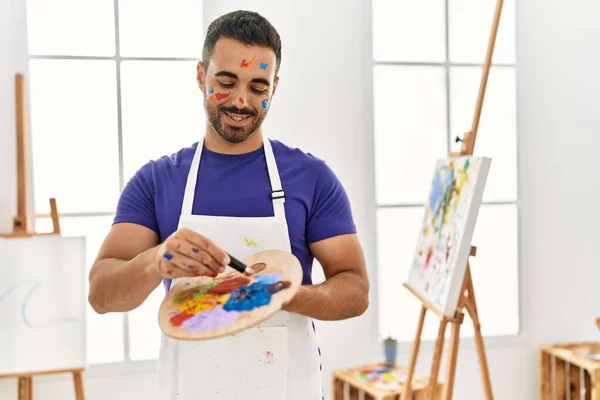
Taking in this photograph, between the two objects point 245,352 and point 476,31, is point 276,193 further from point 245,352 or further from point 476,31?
point 476,31

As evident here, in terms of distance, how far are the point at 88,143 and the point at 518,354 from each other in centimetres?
226

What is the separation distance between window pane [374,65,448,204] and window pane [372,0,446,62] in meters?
0.07

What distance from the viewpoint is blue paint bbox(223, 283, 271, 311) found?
1375 millimetres

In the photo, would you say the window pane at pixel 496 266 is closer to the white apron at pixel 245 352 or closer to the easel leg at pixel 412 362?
the easel leg at pixel 412 362

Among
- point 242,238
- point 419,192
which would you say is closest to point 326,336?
point 419,192

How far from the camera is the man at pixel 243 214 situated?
1.63 metres

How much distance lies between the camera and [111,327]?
3135 millimetres

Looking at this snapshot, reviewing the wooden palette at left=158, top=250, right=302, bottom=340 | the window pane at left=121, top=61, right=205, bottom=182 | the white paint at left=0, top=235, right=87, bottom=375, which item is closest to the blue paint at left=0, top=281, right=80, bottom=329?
the white paint at left=0, top=235, right=87, bottom=375

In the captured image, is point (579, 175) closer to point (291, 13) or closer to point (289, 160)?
point (291, 13)

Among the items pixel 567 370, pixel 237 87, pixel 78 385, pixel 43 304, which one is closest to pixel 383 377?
pixel 567 370

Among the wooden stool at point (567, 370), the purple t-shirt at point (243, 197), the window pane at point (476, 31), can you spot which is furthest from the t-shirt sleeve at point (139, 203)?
the wooden stool at point (567, 370)

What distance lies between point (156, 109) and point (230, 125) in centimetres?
162

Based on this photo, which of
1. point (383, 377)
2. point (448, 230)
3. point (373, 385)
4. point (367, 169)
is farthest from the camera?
point (367, 169)

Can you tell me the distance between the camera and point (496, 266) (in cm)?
361
